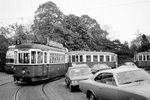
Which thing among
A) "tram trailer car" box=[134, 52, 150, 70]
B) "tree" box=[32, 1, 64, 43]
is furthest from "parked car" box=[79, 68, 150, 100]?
"tram trailer car" box=[134, 52, 150, 70]

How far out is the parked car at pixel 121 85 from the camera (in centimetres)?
593

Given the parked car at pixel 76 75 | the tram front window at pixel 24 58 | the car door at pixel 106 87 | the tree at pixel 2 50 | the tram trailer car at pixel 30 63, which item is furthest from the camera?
the tree at pixel 2 50

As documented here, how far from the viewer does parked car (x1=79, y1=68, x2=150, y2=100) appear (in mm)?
5928

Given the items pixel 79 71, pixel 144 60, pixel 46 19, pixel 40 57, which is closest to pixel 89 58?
pixel 144 60

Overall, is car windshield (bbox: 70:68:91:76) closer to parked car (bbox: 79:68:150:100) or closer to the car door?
parked car (bbox: 79:68:150:100)

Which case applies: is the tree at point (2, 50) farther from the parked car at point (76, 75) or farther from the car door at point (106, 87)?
the car door at point (106, 87)

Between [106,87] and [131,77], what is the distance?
0.87m

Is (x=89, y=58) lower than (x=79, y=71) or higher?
higher

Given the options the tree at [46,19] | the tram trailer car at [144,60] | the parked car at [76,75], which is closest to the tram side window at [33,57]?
the parked car at [76,75]

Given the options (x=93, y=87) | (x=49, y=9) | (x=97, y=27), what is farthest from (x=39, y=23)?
(x=93, y=87)

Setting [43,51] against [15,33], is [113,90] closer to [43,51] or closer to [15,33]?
[43,51]

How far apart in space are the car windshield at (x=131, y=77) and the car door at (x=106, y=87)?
0.83 ft

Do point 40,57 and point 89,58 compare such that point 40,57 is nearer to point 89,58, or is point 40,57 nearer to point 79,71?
point 79,71

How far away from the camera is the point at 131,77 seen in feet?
22.7
